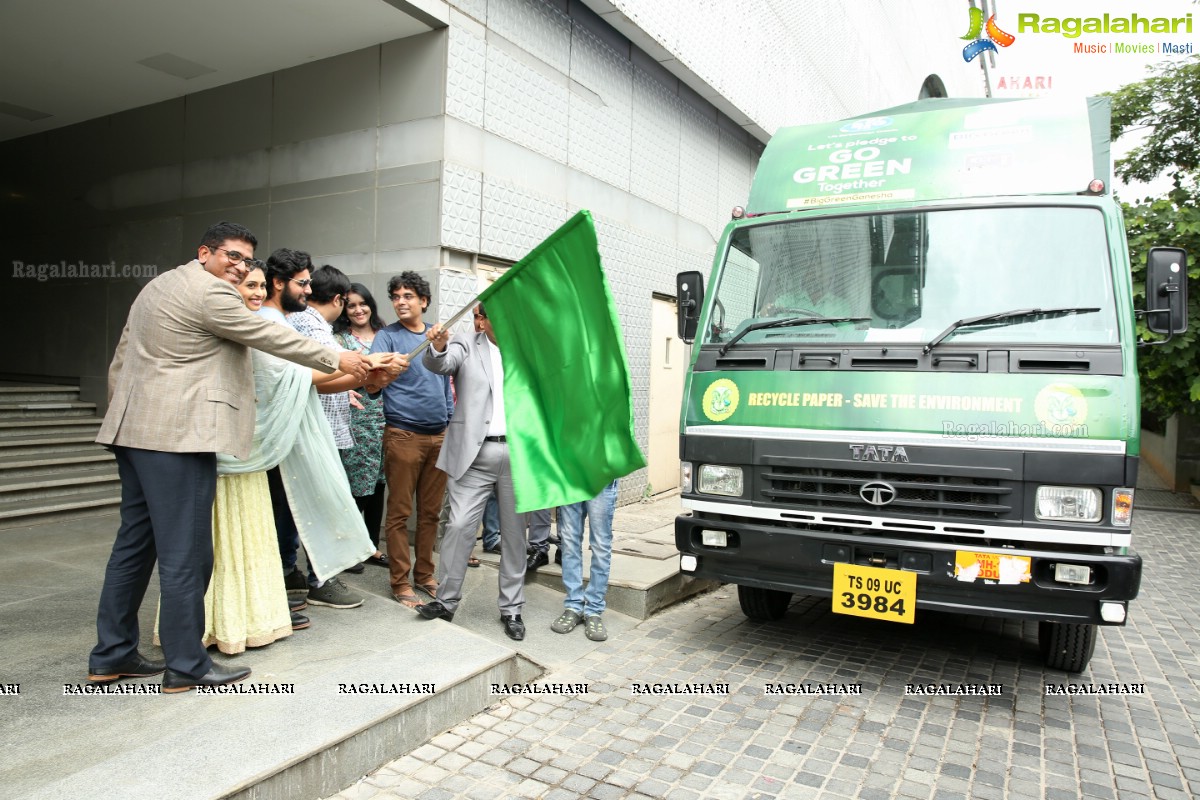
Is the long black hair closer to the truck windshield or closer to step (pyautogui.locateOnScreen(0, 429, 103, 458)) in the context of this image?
the truck windshield

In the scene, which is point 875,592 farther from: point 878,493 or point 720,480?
point 720,480

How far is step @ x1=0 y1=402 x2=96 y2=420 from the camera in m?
7.64

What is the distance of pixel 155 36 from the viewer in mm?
6117

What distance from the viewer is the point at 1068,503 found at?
12.0ft

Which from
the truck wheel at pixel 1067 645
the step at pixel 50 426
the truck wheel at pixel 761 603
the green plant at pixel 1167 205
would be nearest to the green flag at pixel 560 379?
the truck wheel at pixel 761 603

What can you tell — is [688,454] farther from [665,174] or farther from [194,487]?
[665,174]

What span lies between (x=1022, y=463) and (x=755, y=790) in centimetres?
194

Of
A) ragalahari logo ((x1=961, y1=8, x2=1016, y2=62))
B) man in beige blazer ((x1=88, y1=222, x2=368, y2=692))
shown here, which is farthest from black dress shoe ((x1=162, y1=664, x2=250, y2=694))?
ragalahari logo ((x1=961, y1=8, x2=1016, y2=62))

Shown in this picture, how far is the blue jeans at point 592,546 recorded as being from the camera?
4.67m

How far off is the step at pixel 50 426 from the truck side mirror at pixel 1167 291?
8096 mm

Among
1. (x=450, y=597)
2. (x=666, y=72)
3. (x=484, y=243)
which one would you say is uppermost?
(x=666, y=72)

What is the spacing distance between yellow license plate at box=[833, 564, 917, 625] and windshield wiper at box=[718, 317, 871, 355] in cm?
134

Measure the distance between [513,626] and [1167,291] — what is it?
4.01m

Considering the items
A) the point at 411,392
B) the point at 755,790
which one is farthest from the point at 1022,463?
the point at 411,392
